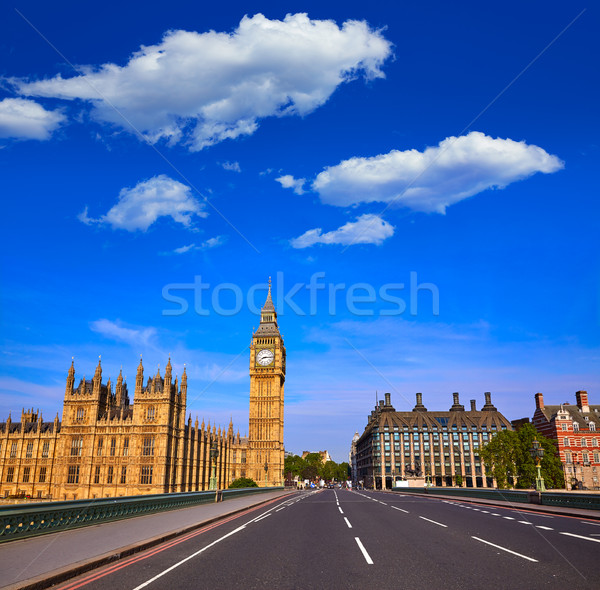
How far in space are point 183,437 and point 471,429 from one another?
9398 centimetres

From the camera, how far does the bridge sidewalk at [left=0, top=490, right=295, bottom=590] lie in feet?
31.2

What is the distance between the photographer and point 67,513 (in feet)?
54.6

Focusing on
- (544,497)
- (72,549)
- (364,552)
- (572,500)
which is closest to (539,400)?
(544,497)

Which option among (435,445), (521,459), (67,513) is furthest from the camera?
(435,445)

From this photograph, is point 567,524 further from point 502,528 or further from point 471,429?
point 471,429

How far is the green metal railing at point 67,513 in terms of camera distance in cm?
1378

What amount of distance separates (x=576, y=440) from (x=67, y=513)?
104099mm

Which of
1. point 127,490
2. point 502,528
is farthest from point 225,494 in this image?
point 127,490

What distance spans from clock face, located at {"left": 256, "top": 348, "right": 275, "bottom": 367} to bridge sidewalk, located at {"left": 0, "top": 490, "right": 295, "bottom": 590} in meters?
120

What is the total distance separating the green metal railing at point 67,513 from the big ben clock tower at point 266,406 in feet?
340

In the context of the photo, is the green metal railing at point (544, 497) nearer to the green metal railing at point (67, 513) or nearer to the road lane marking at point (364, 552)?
the road lane marking at point (364, 552)

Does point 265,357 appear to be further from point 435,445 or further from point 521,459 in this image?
point 521,459

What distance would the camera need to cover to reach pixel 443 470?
142 meters

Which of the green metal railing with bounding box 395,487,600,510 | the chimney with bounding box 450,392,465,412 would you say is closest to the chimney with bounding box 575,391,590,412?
the chimney with bounding box 450,392,465,412
